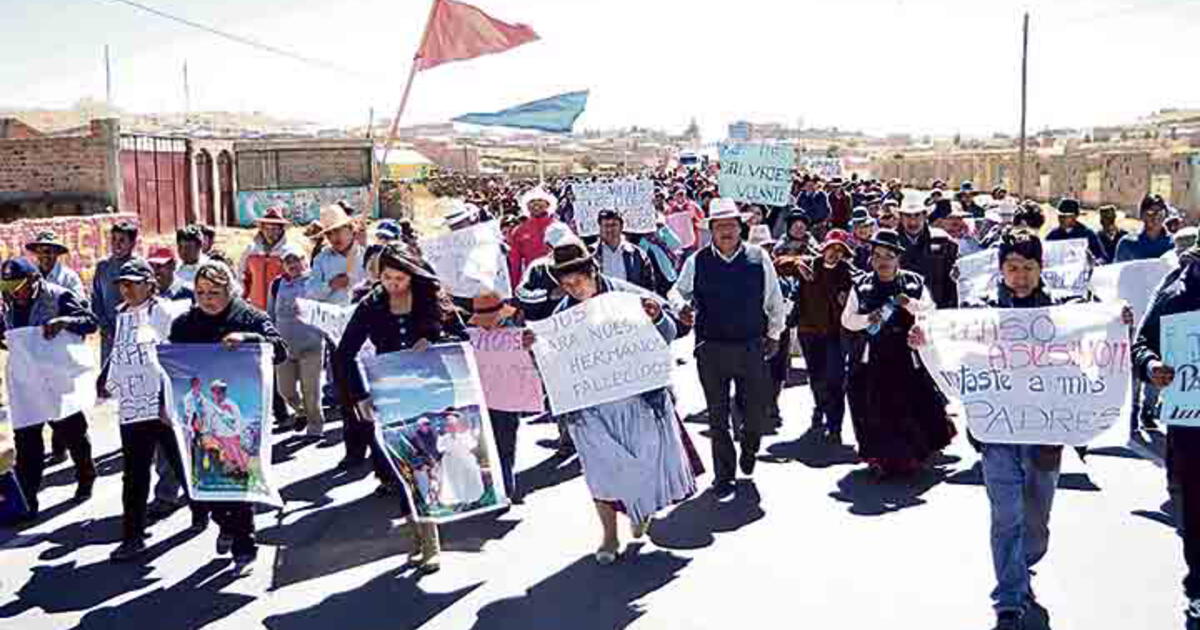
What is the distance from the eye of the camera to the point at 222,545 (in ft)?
22.7

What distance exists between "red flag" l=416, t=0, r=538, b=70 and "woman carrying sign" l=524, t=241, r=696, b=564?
3.74 metres

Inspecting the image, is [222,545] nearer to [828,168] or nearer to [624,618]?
[624,618]

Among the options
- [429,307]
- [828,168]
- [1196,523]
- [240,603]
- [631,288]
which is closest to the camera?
[1196,523]

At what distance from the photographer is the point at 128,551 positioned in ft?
23.0

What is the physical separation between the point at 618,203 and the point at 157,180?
2349 centimetres

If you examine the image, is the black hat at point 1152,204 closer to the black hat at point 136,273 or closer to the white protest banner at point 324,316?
the white protest banner at point 324,316

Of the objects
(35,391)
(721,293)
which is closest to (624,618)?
(721,293)

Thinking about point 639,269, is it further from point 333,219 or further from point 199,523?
point 199,523

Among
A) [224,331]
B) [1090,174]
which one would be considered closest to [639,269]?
[224,331]

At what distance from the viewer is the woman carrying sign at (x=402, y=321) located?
264 inches

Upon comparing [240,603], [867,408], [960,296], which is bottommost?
[240,603]

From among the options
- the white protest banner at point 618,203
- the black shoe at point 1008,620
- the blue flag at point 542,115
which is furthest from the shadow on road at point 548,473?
the white protest banner at point 618,203

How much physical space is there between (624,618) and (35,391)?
451 cm

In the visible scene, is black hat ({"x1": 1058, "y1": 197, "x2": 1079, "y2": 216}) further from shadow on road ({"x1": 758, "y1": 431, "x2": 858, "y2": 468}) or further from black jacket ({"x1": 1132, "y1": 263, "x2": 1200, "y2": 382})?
black jacket ({"x1": 1132, "y1": 263, "x2": 1200, "y2": 382})
